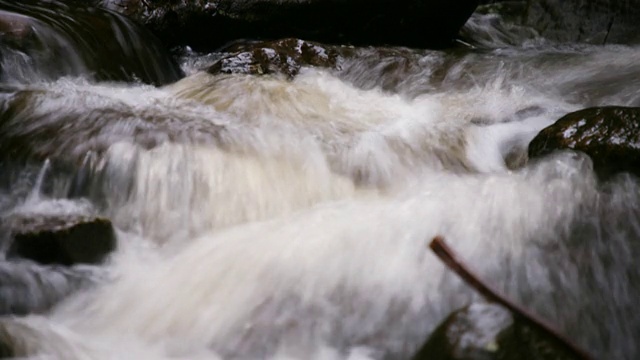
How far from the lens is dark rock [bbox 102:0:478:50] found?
21.7 feet

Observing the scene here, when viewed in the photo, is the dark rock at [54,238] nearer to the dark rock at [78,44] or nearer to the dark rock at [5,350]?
the dark rock at [5,350]

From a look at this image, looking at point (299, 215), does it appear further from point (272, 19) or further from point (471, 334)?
point (272, 19)

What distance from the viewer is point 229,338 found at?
2.55 m

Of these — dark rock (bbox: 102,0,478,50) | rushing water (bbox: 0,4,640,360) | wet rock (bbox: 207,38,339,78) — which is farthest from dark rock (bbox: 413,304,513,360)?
dark rock (bbox: 102,0,478,50)

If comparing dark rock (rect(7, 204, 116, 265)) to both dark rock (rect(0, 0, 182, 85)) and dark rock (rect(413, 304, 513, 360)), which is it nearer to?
dark rock (rect(413, 304, 513, 360))

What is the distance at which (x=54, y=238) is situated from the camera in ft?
9.20

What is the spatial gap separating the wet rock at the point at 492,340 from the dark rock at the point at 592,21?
23.1 feet

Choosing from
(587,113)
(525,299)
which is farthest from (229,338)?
(587,113)

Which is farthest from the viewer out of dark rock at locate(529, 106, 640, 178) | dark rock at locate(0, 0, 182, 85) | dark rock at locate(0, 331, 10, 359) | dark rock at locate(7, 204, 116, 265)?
dark rock at locate(0, 0, 182, 85)

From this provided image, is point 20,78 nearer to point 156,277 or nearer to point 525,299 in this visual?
point 156,277

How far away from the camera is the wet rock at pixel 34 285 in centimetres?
270

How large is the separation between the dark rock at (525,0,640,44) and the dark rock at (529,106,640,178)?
5084 millimetres

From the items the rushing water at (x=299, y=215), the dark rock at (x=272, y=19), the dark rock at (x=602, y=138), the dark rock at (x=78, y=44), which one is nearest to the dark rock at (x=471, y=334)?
the rushing water at (x=299, y=215)

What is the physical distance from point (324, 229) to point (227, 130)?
1222mm
